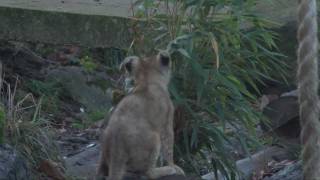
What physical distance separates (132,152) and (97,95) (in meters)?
6.25

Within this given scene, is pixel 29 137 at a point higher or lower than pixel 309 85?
lower

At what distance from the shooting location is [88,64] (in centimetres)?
1362

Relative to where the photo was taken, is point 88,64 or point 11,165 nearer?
point 11,165

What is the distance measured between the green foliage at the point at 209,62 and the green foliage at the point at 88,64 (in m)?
5.31

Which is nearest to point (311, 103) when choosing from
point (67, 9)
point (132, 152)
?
point (132, 152)

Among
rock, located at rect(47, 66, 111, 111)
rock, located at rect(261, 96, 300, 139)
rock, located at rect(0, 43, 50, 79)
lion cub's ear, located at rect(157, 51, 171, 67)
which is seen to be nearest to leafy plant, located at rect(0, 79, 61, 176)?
lion cub's ear, located at rect(157, 51, 171, 67)

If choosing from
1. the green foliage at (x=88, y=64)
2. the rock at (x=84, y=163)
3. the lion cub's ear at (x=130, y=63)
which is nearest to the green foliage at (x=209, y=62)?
the lion cub's ear at (x=130, y=63)

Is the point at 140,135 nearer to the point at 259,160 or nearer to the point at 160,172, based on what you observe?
the point at 160,172

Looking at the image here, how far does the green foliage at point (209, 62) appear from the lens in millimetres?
7762

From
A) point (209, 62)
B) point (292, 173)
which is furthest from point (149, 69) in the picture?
point (292, 173)

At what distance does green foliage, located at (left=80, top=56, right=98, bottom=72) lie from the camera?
13.6 meters

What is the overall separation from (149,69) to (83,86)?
18.6 feet

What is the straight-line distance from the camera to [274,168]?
10242mm

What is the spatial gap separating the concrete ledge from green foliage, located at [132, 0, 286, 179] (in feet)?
7.78
